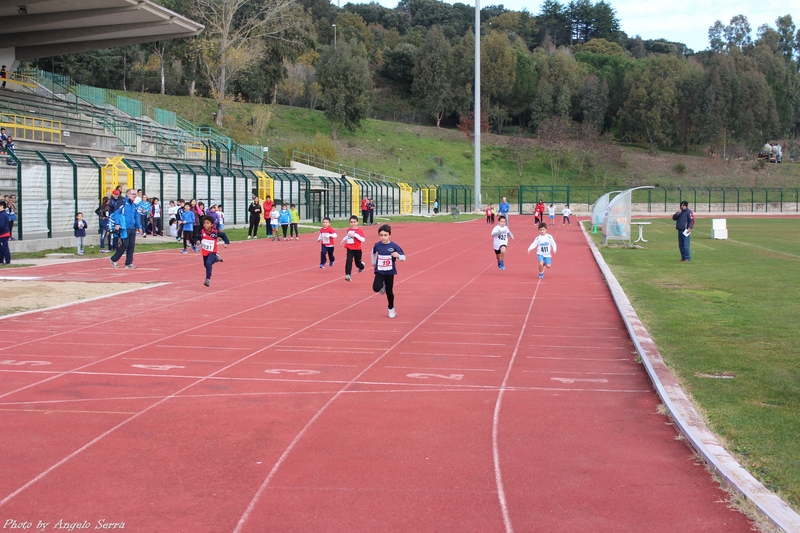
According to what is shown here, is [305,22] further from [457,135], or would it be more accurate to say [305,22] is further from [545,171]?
[545,171]

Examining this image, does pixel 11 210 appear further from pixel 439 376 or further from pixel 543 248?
pixel 439 376

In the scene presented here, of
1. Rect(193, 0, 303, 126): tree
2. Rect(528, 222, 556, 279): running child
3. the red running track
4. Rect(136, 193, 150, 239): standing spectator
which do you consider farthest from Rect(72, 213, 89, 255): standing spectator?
Rect(193, 0, 303, 126): tree

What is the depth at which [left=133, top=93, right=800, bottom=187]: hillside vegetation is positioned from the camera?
82750mm

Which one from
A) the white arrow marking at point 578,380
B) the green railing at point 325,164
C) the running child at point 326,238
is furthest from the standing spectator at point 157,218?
the green railing at point 325,164

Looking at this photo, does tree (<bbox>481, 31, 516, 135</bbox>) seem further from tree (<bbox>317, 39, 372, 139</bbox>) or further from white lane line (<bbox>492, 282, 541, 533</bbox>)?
white lane line (<bbox>492, 282, 541, 533</bbox>)

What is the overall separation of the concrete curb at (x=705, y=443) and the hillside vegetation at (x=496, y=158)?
71320 millimetres

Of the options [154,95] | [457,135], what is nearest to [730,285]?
[154,95]

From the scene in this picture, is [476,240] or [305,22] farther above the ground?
[305,22]

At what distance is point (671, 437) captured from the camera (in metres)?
6.97

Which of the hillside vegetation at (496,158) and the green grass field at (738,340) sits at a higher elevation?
the hillside vegetation at (496,158)

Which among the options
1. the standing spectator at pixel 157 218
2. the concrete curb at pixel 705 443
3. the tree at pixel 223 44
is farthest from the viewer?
the tree at pixel 223 44

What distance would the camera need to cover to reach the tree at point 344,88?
8400cm

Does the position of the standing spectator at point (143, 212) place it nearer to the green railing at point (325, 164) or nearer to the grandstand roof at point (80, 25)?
the grandstand roof at point (80, 25)

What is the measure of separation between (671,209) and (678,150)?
32.8 m
